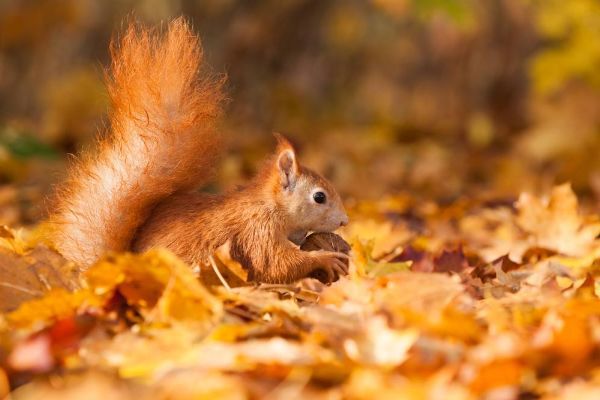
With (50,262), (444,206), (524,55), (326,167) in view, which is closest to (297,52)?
(524,55)

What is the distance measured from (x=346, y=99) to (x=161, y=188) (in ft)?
25.0

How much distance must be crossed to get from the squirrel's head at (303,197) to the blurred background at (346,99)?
204 centimetres

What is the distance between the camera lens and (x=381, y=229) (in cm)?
308

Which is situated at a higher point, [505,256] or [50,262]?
[505,256]

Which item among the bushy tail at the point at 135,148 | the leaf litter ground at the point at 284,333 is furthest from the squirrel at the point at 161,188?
the leaf litter ground at the point at 284,333

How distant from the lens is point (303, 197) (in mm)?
2412

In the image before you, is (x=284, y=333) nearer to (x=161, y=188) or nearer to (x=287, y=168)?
(x=161, y=188)

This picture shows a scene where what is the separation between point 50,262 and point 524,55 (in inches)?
264

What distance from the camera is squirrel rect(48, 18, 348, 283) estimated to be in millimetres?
2186

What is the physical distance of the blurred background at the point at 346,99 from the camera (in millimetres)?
5312

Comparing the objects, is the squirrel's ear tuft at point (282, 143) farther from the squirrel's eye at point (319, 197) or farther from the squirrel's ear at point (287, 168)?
the squirrel's eye at point (319, 197)

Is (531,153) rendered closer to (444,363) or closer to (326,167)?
(326,167)


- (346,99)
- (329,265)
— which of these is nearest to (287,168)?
(329,265)

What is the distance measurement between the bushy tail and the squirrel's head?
0.76 feet
